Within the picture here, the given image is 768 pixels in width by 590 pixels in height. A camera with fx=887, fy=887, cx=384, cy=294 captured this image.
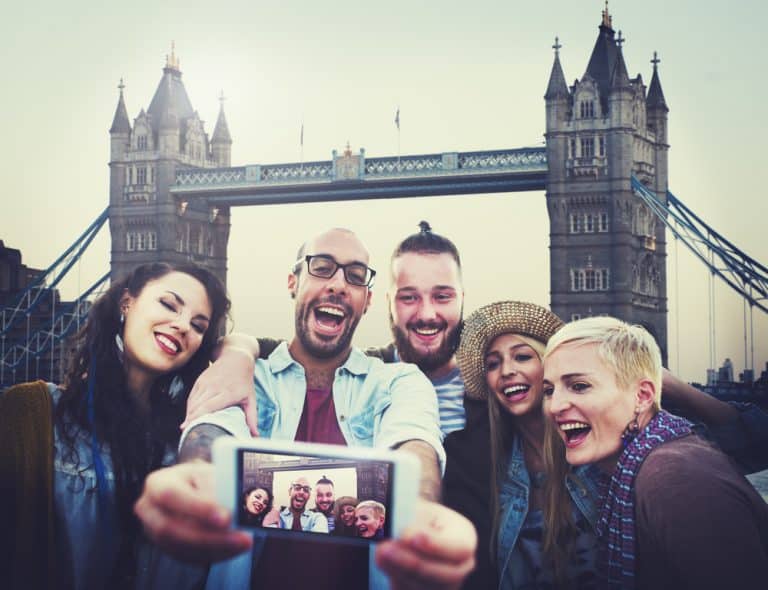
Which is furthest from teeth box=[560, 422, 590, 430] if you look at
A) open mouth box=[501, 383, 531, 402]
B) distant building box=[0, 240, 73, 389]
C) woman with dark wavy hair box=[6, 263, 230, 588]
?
distant building box=[0, 240, 73, 389]

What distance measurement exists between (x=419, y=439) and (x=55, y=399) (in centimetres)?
120

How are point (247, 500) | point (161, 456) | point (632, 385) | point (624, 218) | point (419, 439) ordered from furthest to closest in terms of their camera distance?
1. point (624, 218)
2. point (161, 456)
3. point (632, 385)
4. point (419, 439)
5. point (247, 500)

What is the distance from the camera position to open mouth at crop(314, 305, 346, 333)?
2758 millimetres

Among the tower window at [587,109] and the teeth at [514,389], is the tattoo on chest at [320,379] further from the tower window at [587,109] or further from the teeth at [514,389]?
the tower window at [587,109]

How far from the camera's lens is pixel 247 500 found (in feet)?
6.69

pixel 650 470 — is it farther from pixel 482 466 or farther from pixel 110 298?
pixel 110 298

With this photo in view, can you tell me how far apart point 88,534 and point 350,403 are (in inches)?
35.4

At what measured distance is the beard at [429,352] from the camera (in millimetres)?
2947

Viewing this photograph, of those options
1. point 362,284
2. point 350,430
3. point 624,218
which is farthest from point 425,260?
point 624,218

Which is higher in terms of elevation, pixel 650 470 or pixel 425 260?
pixel 425 260

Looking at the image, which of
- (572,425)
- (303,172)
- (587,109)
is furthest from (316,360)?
(587,109)

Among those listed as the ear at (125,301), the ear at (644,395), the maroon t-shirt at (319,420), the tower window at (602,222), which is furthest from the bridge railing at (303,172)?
the tower window at (602,222)

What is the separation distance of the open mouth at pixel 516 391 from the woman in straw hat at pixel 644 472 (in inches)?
4.2

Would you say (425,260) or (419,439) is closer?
→ (419,439)
